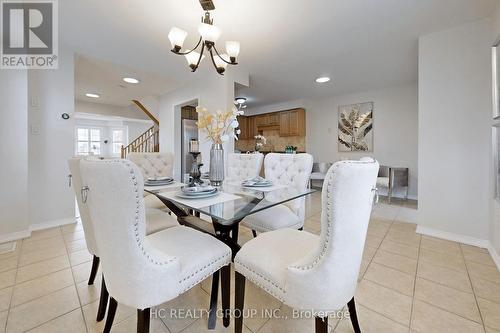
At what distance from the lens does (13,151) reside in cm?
231

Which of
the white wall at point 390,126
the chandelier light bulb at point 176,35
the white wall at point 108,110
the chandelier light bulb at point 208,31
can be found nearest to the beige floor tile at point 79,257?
the chandelier light bulb at point 176,35

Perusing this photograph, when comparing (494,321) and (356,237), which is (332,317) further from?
(494,321)

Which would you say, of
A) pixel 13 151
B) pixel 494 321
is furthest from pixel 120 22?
pixel 494 321

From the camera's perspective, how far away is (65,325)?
3.86 feet

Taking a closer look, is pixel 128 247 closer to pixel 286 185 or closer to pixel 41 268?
pixel 286 185

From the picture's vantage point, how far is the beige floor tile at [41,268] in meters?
1.63

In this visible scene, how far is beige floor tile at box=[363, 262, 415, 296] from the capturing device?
1521 millimetres

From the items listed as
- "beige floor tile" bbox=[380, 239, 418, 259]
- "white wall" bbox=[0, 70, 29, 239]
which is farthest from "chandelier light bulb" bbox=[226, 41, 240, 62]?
"beige floor tile" bbox=[380, 239, 418, 259]

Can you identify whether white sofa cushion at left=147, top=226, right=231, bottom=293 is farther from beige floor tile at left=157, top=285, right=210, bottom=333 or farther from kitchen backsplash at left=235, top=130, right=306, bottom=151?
kitchen backsplash at left=235, top=130, right=306, bottom=151

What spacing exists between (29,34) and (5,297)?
2661 millimetres

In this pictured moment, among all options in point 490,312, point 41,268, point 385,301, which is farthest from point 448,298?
point 41,268

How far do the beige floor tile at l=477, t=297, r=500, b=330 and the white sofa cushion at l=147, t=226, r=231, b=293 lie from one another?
1580 millimetres

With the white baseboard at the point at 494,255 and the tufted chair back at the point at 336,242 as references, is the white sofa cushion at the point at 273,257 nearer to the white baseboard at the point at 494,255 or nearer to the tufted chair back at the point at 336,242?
the tufted chair back at the point at 336,242

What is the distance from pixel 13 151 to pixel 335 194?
3351mm
